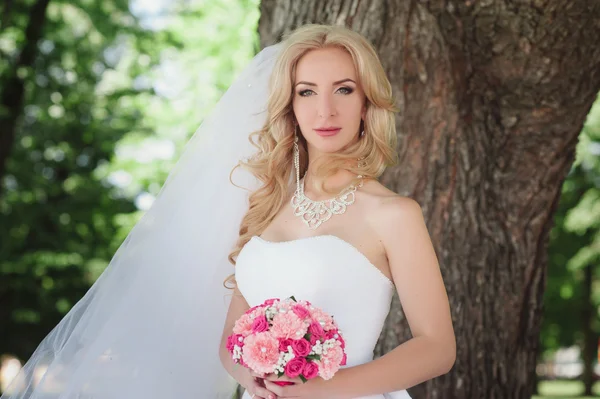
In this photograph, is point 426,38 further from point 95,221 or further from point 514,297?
point 95,221

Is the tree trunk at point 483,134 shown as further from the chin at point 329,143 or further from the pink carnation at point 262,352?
the pink carnation at point 262,352

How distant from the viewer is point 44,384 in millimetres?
3547

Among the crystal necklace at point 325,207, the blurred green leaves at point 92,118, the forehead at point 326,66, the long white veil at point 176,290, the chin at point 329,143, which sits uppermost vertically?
the forehead at point 326,66

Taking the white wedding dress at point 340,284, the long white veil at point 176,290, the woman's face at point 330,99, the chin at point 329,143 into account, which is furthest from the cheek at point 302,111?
the white wedding dress at point 340,284

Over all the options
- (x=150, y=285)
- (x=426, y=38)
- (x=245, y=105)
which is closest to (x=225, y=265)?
(x=150, y=285)

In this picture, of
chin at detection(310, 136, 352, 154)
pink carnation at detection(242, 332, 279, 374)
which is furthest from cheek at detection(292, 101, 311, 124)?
Result: pink carnation at detection(242, 332, 279, 374)

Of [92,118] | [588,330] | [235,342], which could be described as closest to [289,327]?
[235,342]

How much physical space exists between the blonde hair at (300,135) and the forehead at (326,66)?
26 mm

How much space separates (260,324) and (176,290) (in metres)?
1.11

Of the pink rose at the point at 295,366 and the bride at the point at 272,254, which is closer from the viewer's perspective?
the pink rose at the point at 295,366

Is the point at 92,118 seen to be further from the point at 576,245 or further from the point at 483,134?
the point at 483,134

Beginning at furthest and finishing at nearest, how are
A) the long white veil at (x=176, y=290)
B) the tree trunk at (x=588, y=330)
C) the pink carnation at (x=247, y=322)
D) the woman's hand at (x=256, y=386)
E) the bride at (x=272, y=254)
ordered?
the tree trunk at (x=588, y=330)
the long white veil at (x=176, y=290)
the bride at (x=272, y=254)
the woman's hand at (x=256, y=386)
the pink carnation at (x=247, y=322)

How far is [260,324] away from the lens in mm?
2799

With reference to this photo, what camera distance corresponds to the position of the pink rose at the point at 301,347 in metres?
2.71
